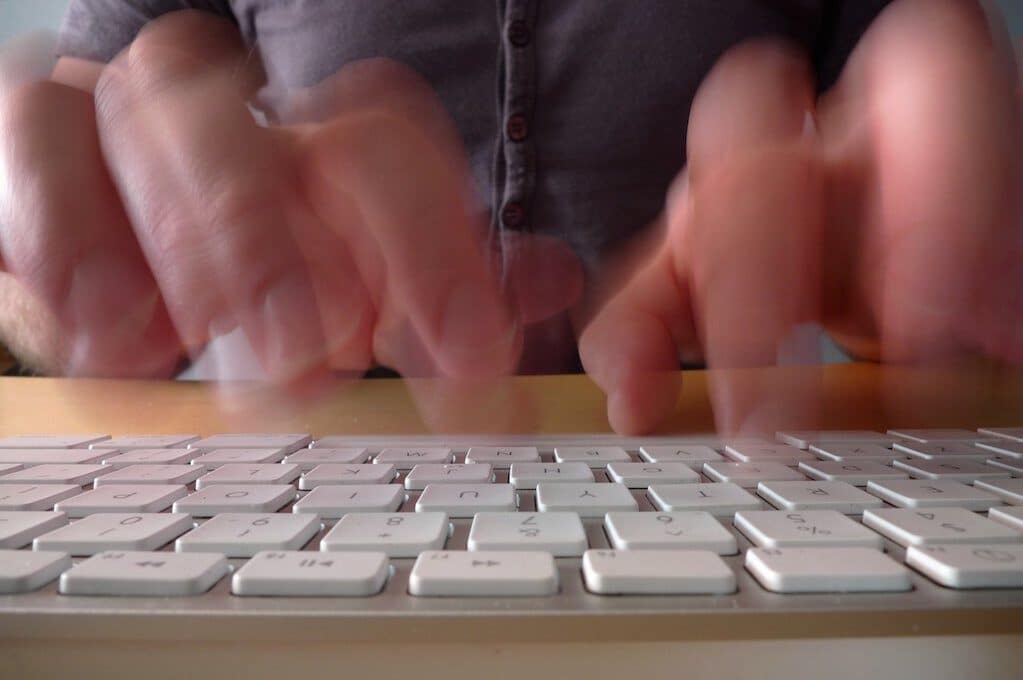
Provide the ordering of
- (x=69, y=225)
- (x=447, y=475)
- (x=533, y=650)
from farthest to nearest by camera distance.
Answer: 1. (x=69, y=225)
2. (x=447, y=475)
3. (x=533, y=650)

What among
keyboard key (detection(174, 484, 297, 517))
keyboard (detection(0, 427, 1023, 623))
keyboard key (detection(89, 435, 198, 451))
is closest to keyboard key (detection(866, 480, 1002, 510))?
keyboard (detection(0, 427, 1023, 623))

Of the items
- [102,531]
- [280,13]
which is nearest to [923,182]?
[102,531]

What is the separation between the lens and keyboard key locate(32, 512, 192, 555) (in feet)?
0.60

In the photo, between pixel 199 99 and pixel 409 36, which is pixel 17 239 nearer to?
pixel 199 99

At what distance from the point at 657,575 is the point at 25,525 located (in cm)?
19

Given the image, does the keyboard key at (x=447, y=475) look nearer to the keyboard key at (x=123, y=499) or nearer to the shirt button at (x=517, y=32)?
the keyboard key at (x=123, y=499)

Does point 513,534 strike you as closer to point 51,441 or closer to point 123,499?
point 123,499

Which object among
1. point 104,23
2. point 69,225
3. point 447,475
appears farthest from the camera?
point 104,23

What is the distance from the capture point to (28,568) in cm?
16

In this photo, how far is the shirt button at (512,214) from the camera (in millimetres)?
714

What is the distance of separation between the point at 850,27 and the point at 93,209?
0.76m

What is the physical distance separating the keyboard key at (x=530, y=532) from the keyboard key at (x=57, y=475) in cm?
18

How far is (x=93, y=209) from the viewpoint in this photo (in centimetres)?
42

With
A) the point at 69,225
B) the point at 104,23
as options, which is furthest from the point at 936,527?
the point at 104,23
